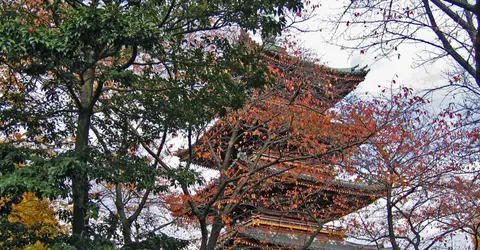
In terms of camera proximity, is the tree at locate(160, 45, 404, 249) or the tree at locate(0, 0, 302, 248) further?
the tree at locate(160, 45, 404, 249)

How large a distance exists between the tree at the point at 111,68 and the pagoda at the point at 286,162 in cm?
226

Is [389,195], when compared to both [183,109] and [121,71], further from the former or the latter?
[121,71]

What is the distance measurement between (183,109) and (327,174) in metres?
6.09

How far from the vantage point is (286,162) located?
10.0m

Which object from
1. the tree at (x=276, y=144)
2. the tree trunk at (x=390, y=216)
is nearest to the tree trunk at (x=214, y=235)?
the tree at (x=276, y=144)

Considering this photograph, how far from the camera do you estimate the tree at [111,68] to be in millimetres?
4664

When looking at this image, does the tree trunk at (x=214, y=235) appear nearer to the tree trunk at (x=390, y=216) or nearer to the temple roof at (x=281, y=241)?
the temple roof at (x=281, y=241)

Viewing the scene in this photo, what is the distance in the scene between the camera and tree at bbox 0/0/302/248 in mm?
4664

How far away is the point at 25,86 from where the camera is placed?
736 centimetres

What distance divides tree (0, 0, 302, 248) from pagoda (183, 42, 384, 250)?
2256 mm

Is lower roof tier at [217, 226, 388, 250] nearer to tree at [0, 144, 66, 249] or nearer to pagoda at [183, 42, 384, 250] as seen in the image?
pagoda at [183, 42, 384, 250]

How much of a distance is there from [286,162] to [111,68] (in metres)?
5.06

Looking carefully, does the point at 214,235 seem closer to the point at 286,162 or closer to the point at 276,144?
the point at 286,162

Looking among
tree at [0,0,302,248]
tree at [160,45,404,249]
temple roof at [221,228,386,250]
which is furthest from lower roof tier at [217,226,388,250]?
tree at [0,0,302,248]
